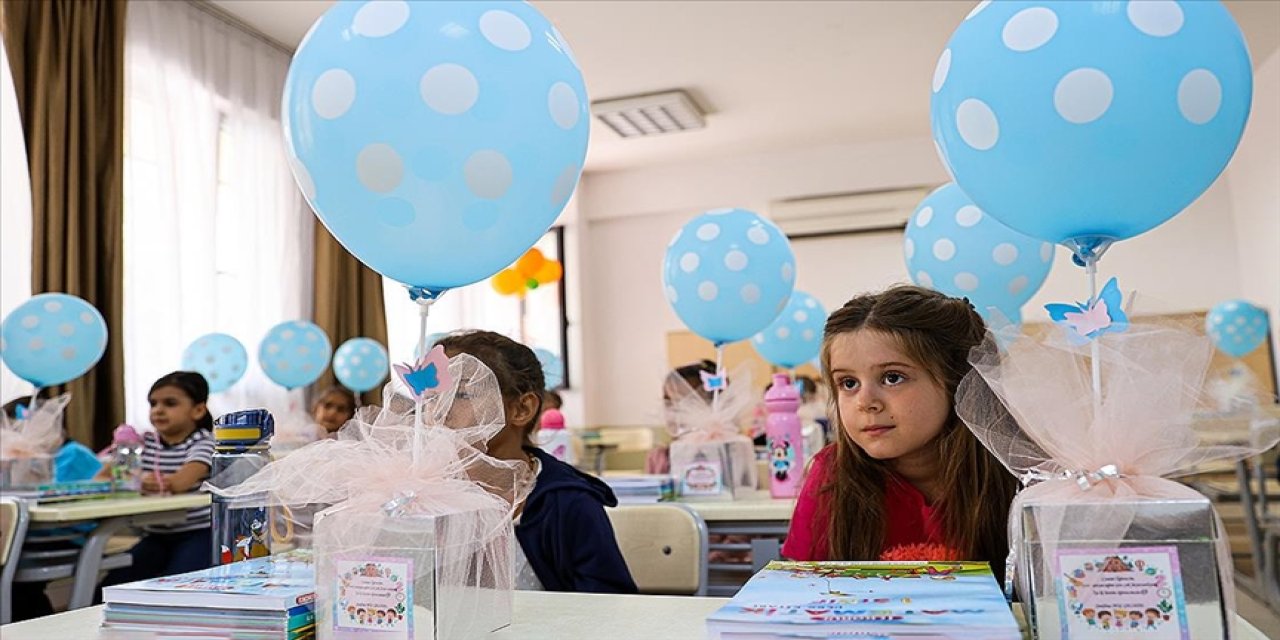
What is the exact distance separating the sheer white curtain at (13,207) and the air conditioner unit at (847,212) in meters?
5.52

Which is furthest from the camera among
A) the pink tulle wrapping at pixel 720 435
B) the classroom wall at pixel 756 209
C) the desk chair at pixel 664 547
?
the classroom wall at pixel 756 209

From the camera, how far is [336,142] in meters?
1.05

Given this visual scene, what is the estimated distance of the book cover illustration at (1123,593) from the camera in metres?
0.80

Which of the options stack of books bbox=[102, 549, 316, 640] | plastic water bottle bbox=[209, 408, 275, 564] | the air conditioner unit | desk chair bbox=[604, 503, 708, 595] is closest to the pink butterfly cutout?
stack of books bbox=[102, 549, 316, 640]

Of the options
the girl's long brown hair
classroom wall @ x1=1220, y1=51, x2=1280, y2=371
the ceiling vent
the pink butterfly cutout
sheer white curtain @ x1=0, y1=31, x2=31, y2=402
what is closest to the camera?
the pink butterfly cutout

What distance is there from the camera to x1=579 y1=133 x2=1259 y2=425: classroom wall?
7117mm

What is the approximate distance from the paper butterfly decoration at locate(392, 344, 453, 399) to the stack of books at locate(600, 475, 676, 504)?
5.46 feet

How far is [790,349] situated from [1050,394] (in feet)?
11.6

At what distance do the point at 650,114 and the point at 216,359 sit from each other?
357 centimetres

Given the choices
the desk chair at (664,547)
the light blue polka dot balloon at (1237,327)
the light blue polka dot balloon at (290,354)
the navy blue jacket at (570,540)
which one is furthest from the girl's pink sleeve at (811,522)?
the light blue polka dot balloon at (1237,327)

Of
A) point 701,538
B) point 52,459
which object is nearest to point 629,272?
point 52,459

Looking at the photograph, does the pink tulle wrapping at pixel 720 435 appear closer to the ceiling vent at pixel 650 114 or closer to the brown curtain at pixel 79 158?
the brown curtain at pixel 79 158

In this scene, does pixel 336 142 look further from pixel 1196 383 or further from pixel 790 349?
pixel 790 349

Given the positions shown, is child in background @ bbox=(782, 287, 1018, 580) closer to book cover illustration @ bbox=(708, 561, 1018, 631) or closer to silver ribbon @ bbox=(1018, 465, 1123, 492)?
book cover illustration @ bbox=(708, 561, 1018, 631)
